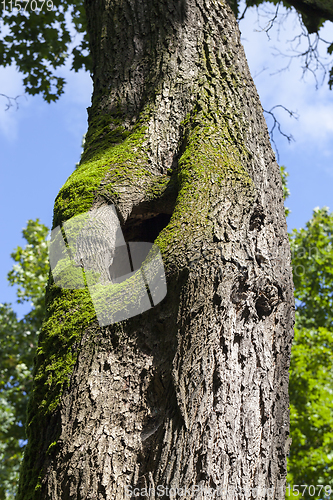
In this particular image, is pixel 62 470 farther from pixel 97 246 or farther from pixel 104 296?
pixel 97 246

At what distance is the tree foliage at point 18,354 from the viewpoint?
→ 10031 mm

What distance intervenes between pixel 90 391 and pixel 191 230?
32.9 inches

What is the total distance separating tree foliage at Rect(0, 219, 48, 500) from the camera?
10.0 meters

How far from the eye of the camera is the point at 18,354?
10492 millimetres

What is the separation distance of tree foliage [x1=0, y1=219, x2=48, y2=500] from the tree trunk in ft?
27.7

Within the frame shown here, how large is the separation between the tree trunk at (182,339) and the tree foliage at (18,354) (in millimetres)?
8446

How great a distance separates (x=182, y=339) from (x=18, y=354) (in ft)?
33.0

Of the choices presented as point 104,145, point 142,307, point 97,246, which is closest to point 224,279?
point 142,307

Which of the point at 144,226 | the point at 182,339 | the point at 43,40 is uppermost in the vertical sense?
the point at 43,40

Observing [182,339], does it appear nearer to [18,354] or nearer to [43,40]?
[43,40]

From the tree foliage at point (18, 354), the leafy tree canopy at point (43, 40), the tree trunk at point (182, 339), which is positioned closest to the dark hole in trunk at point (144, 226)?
the tree trunk at point (182, 339)

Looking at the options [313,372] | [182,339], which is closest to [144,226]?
[182,339]

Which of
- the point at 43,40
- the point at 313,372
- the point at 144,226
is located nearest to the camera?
the point at 144,226

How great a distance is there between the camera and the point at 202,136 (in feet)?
7.21
